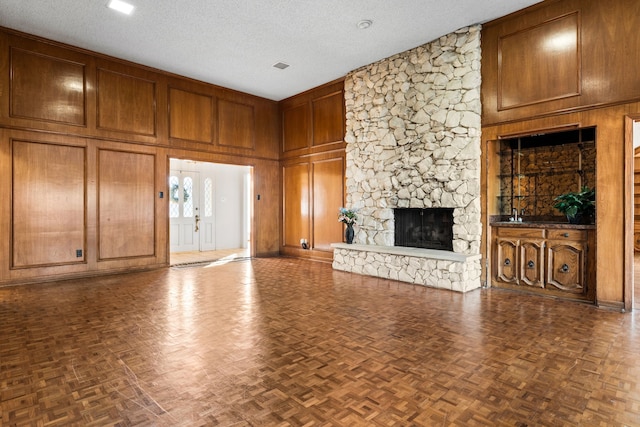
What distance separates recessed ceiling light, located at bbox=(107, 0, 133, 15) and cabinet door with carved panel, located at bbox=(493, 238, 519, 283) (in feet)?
19.5

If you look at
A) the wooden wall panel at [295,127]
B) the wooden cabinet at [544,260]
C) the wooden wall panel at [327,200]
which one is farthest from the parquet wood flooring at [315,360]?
the wooden wall panel at [295,127]

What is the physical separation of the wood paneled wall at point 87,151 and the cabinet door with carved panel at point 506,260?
5.75m

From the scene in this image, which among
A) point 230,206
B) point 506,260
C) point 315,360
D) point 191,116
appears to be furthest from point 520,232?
point 230,206

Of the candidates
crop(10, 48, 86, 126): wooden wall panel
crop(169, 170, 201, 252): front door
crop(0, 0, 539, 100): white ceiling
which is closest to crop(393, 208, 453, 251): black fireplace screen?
crop(0, 0, 539, 100): white ceiling

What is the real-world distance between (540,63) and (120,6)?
5.54 m

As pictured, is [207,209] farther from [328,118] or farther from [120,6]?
[120,6]

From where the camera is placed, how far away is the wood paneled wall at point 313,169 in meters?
7.25

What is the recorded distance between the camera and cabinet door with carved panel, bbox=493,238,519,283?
4754mm

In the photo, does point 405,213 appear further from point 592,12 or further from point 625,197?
point 592,12

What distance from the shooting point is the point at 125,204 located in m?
6.23

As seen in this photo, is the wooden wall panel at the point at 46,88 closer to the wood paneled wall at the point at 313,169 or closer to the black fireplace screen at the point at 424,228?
the wood paneled wall at the point at 313,169

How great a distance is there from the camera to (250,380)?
227 centimetres

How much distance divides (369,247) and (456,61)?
3210mm

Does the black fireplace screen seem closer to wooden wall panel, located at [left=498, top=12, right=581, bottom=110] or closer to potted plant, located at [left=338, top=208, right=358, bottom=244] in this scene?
potted plant, located at [left=338, top=208, right=358, bottom=244]
